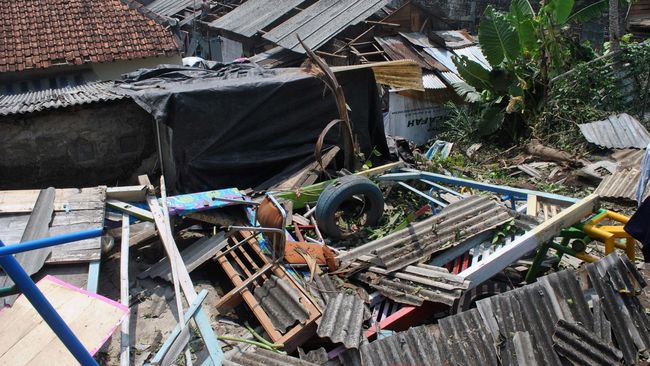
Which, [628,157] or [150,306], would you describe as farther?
[628,157]

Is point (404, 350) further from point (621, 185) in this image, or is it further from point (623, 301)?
point (621, 185)

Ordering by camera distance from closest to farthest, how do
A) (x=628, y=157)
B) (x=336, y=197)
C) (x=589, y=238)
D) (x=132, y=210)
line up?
(x=589, y=238)
(x=132, y=210)
(x=336, y=197)
(x=628, y=157)

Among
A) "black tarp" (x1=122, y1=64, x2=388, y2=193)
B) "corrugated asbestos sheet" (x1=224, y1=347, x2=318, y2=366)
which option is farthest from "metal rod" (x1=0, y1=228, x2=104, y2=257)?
"black tarp" (x1=122, y1=64, x2=388, y2=193)

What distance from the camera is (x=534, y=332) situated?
429cm

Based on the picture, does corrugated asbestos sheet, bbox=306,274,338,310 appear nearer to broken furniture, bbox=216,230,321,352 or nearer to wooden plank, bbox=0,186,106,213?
broken furniture, bbox=216,230,321,352

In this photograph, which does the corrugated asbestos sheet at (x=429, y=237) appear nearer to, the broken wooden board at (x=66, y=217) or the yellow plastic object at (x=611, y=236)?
the yellow plastic object at (x=611, y=236)

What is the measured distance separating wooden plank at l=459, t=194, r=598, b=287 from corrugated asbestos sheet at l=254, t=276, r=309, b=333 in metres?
1.52

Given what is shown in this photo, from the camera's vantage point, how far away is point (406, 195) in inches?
300

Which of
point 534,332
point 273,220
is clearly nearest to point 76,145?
point 273,220

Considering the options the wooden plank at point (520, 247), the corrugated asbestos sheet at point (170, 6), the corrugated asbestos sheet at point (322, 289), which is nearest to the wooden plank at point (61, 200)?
the corrugated asbestos sheet at point (322, 289)

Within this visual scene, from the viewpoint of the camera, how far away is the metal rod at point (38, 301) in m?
2.19

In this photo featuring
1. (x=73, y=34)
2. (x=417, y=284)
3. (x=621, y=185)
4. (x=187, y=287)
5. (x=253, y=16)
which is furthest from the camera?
(x=253, y=16)

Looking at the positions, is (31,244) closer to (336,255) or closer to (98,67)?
(336,255)

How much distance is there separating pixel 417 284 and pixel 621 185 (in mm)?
4508
